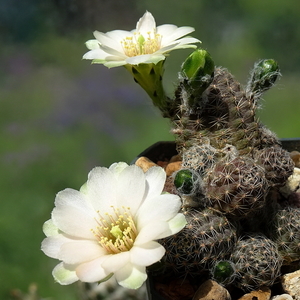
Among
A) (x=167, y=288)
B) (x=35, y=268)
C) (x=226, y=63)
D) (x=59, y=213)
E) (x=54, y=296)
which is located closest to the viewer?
(x=59, y=213)

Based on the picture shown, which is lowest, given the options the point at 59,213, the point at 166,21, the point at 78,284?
the point at 78,284

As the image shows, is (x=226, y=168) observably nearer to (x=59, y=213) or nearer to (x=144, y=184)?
(x=144, y=184)

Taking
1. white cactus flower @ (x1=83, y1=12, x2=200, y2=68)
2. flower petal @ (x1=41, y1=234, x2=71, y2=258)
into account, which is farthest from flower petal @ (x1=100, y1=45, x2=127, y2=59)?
flower petal @ (x1=41, y1=234, x2=71, y2=258)

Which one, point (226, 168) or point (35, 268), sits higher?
point (226, 168)

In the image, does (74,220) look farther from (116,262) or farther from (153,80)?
(153,80)

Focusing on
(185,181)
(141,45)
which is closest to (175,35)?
(141,45)

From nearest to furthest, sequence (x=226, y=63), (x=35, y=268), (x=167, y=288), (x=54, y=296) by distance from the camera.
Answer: (x=167, y=288) < (x=54, y=296) < (x=35, y=268) < (x=226, y=63)

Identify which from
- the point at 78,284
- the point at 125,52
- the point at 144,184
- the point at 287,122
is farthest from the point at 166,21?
the point at 144,184
